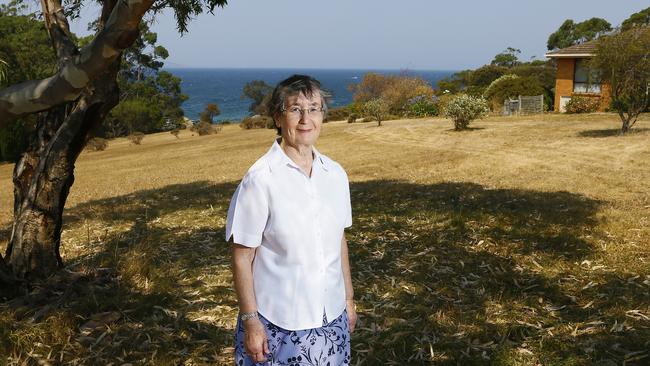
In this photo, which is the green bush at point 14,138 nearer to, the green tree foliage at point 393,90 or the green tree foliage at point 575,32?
the green tree foliage at point 393,90

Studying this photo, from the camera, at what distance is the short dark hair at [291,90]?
2.63m

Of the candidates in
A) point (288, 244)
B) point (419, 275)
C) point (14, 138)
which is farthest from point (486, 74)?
point (288, 244)

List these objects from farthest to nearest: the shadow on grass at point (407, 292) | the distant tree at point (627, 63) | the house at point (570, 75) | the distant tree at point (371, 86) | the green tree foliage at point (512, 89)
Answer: the distant tree at point (371, 86), the green tree foliage at point (512, 89), the house at point (570, 75), the distant tree at point (627, 63), the shadow on grass at point (407, 292)

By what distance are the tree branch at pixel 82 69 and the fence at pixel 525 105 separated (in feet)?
105

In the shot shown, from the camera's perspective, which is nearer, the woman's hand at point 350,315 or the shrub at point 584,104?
the woman's hand at point 350,315

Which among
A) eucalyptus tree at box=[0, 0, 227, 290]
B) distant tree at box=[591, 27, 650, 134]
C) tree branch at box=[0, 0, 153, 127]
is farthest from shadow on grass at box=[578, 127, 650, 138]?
tree branch at box=[0, 0, 153, 127]

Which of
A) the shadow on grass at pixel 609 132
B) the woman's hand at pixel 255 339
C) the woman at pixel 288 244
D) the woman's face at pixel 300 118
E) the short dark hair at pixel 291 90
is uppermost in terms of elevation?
the short dark hair at pixel 291 90

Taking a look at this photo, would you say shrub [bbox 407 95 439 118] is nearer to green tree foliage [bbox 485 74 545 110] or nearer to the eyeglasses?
green tree foliage [bbox 485 74 545 110]

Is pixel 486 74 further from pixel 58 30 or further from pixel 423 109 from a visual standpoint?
pixel 58 30

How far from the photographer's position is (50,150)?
578cm

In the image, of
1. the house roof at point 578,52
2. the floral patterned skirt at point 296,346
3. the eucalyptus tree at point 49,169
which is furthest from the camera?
the house roof at point 578,52

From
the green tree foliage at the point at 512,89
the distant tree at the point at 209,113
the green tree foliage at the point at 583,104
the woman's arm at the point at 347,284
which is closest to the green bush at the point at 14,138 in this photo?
the distant tree at the point at 209,113

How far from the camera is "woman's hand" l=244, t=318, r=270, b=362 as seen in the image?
2543 mm

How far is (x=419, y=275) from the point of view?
20.5 feet
